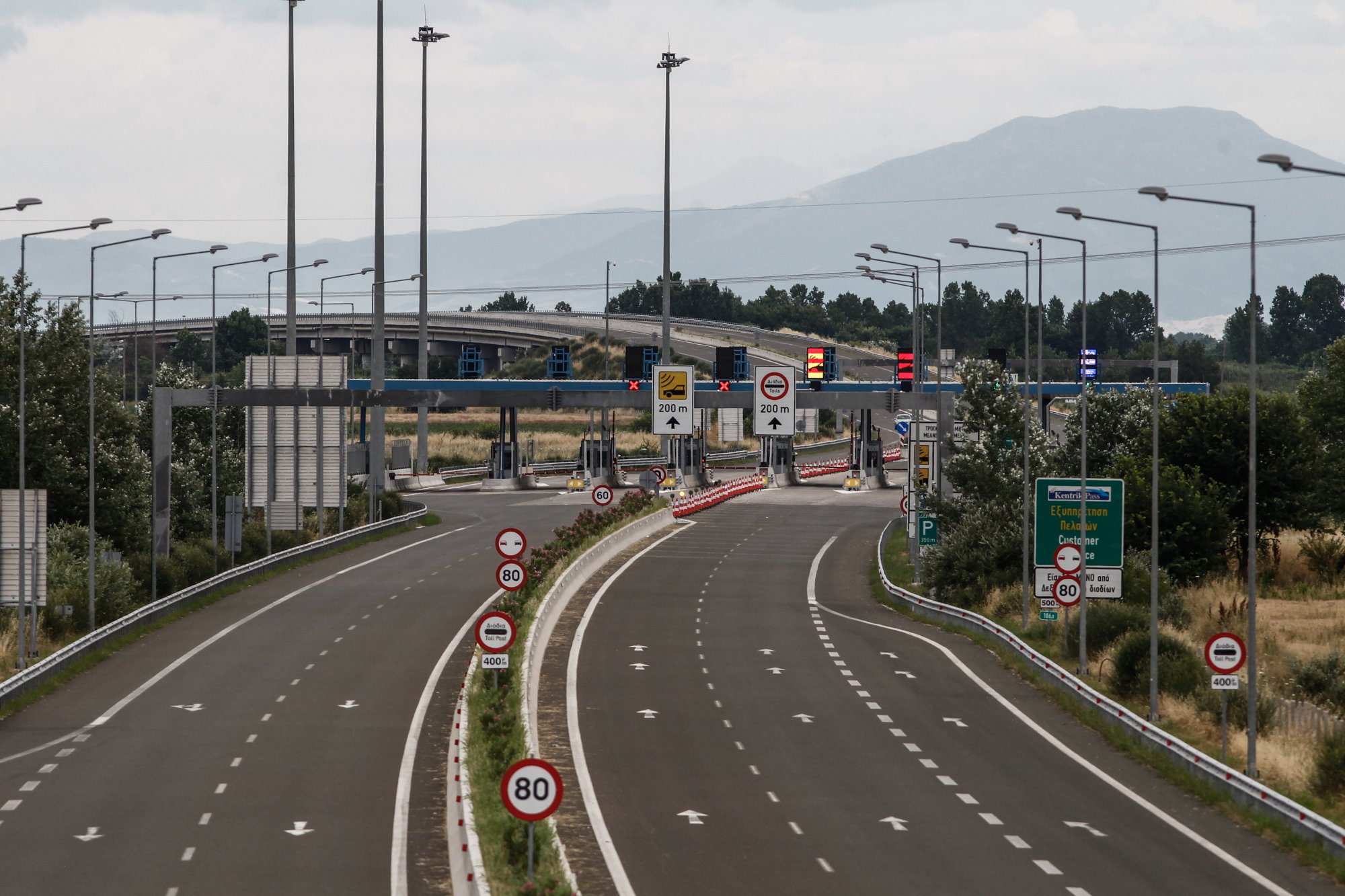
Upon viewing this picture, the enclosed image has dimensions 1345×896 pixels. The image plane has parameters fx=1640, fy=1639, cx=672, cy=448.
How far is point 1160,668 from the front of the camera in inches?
1280

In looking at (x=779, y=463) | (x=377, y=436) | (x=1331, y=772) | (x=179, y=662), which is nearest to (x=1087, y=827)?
(x=1331, y=772)

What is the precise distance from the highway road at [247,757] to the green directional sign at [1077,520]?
13483 millimetres

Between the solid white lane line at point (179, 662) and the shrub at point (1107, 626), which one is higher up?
the shrub at point (1107, 626)

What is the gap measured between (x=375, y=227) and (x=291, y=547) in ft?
63.1

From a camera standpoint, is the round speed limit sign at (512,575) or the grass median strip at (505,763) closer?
the grass median strip at (505,763)

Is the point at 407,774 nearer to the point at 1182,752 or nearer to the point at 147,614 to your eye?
the point at 1182,752

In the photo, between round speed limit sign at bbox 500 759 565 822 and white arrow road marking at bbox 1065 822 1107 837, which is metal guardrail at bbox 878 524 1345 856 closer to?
white arrow road marking at bbox 1065 822 1107 837

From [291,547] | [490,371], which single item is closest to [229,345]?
[490,371]

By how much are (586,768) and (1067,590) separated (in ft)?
48.4

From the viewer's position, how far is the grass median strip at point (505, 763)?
17.4m

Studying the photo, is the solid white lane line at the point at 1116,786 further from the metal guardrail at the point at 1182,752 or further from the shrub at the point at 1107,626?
the shrub at the point at 1107,626

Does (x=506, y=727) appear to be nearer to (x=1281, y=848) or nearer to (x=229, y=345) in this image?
(x=1281, y=848)

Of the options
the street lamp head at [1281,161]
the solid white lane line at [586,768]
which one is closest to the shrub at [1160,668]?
the solid white lane line at [586,768]

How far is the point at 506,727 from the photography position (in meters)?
24.6
